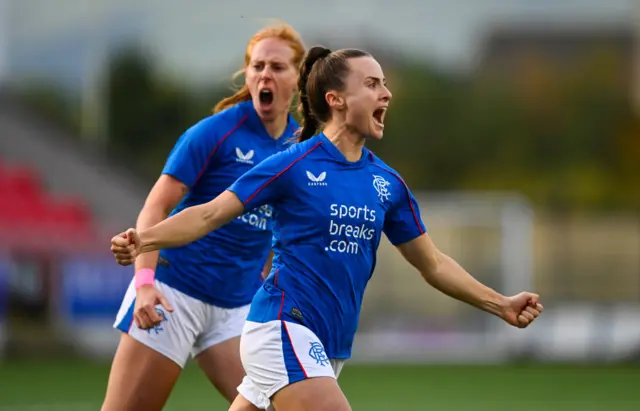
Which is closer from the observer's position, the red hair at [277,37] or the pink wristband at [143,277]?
the pink wristband at [143,277]

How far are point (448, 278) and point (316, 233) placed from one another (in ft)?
2.63

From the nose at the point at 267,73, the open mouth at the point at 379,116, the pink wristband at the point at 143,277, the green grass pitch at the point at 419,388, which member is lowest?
the green grass pitch at the point at 419,388

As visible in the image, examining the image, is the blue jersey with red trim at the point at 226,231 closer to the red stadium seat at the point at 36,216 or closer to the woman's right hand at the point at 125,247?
the woman's right hand at the point at 125,247

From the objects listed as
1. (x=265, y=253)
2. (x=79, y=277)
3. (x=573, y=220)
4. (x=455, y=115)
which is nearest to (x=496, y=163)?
(x=455, y=115)

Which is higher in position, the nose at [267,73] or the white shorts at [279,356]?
the nose at [267,73]

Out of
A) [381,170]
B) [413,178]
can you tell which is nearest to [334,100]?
[381,170]

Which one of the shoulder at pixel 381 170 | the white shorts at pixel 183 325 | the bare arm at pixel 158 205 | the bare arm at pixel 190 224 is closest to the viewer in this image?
the bare arm at pixel 190 224

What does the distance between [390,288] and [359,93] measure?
1678 cm

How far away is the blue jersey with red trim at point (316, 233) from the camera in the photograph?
5012mm

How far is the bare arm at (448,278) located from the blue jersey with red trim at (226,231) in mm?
903

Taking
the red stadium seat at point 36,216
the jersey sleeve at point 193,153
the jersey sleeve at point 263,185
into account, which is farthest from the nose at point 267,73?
the red stadium seat at point 36,216

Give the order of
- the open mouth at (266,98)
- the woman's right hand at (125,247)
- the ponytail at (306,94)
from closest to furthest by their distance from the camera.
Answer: the woman's right hand at (125,247) → the ponytail at (306,94) → the open mouth at (266,98)

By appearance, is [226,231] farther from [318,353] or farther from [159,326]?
[318,353]

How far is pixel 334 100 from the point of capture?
17.1ft
